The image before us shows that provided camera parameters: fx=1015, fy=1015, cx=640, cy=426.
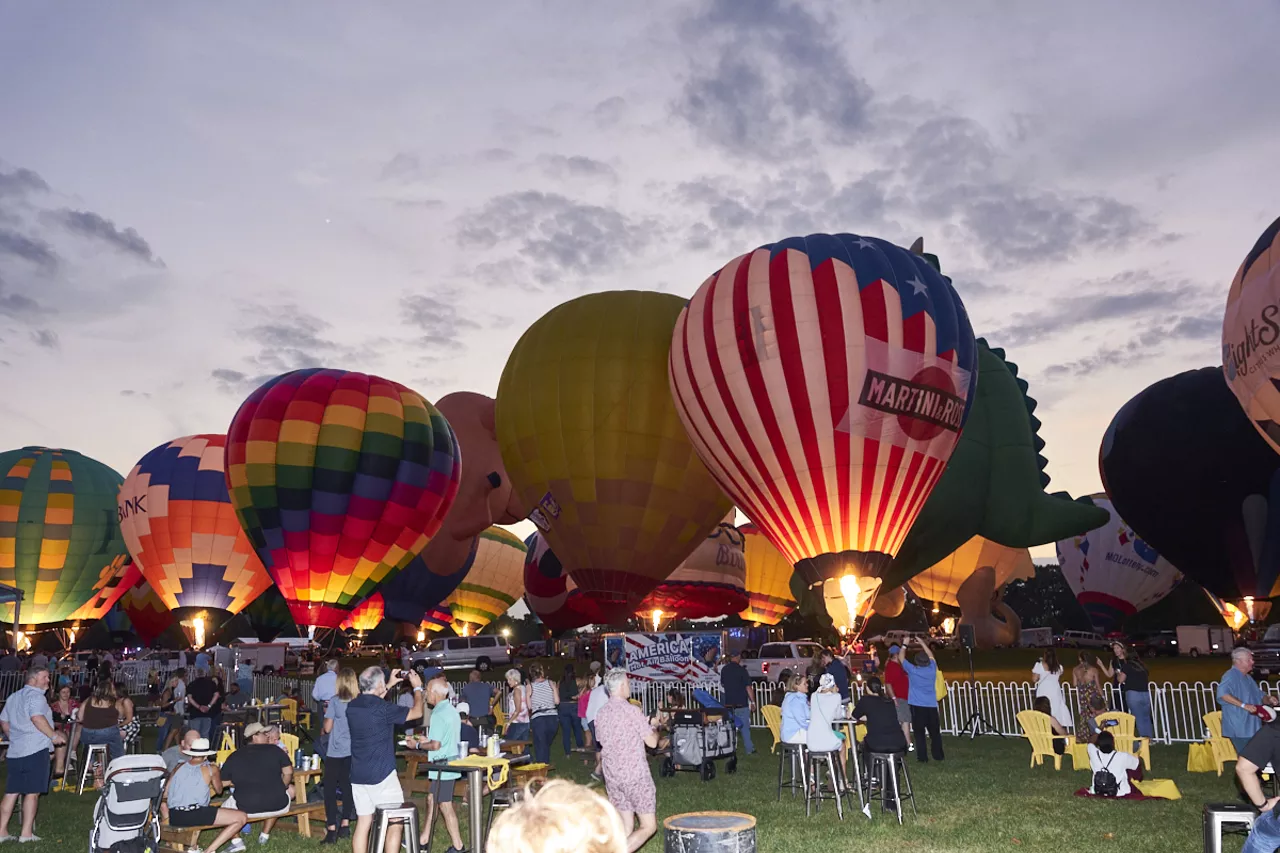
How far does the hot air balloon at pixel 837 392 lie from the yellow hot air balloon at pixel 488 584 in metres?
35.8

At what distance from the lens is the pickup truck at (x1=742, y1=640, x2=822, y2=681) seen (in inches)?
1122

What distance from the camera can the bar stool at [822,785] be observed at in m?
10.5

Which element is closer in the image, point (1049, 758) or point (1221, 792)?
point (1221, 792)

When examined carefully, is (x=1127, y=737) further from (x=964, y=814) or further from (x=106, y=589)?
(x=106, y=589)

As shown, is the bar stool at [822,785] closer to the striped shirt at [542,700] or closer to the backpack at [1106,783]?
the backpack at [1106,783]

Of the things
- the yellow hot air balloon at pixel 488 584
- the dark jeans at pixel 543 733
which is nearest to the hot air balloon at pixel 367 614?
the yellow hot air balloon at pixel 488 584

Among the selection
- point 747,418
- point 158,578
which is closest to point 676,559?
point 747,418

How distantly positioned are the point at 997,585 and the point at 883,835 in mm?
34998

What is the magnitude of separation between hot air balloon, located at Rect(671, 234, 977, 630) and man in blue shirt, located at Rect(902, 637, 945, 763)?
279 inches

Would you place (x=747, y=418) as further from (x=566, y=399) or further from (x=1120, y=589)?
(x=1120, y=589)

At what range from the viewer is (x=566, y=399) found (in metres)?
26.2

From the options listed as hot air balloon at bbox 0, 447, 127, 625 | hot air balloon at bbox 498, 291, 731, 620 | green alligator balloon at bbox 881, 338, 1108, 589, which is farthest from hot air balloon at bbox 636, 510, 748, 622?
hot air balloon at bbox 0, 447, 127, 625

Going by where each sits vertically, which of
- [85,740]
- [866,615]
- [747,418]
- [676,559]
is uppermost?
[747,418]

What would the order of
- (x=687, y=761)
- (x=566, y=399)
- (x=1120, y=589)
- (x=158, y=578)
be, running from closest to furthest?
(x=687, y=761), (x=566, y=399), (x=158, y=578), (x=1120, y=589)
